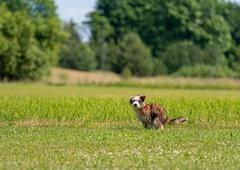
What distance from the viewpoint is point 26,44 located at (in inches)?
2923

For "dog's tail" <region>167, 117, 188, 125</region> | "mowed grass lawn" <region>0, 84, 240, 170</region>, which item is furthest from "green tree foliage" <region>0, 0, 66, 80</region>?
"dog's tail" <region>167, 117, 188, 125</region>

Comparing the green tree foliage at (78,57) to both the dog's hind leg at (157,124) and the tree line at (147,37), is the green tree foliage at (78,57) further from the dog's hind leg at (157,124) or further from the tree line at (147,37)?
the dog's hind leg at (157,124)

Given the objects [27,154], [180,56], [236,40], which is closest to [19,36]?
[180,56]

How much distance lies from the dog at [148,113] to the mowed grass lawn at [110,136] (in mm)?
369

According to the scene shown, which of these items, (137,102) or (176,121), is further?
(176,121)

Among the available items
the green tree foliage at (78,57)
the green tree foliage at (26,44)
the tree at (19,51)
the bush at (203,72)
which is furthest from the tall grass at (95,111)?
the green tree foliage at (78,57)

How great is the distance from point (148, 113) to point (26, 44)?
184 feet

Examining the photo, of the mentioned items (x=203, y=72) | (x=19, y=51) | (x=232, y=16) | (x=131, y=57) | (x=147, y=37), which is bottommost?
(x=203, y=72)

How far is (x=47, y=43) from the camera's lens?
78.7m

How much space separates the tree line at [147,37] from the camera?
8475cm

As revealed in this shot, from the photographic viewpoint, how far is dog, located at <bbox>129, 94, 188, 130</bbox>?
19203 mm

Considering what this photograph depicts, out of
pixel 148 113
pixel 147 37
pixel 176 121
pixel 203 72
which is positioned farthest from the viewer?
pixel 147 37

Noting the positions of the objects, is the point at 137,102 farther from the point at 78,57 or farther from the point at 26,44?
the point at 78,57

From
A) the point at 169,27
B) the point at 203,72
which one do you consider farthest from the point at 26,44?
the point at 169,27
